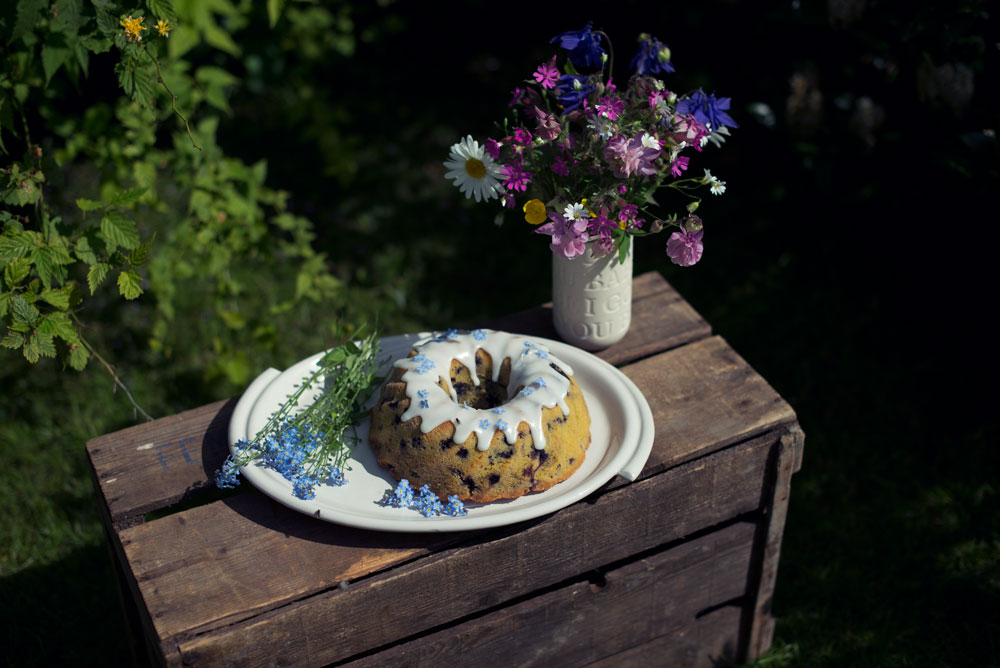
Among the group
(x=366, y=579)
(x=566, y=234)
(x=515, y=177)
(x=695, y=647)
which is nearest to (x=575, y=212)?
(x=566, y=234)

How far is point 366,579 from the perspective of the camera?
6.02ft

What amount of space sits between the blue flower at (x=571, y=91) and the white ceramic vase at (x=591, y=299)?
31 cm

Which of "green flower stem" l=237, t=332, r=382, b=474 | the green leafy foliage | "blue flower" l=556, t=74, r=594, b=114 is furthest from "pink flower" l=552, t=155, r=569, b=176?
the green leafy foliage

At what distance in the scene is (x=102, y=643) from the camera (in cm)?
265

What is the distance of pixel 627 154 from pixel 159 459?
1220mm

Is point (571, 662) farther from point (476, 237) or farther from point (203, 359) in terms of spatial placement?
point (476, 237)

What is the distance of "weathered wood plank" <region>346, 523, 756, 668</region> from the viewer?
2029mm

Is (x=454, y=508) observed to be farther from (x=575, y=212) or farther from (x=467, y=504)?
(x=575, y=212)

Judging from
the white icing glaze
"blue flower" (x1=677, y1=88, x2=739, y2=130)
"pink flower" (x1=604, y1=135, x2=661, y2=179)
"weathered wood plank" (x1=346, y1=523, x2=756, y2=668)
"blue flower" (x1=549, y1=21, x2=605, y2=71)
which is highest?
"blue flower" (x1=549, y1=21, x2=605, y2=71)

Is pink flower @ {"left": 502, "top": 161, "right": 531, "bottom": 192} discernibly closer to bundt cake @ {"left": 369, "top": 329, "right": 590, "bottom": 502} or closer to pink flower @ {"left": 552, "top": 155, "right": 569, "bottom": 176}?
pink flower @ {"left": 552, "top": 155, "right": 569, "bottom": 176}

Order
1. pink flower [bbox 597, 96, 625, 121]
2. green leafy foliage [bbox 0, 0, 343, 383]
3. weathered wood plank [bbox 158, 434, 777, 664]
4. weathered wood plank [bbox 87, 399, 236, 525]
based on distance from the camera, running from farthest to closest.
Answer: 1. green leafy foliage [bbox 0, 0, 343, 383]
2. weathered wood plank [bbox 87, 399, 236, 525]
3. pink flower [bbox 597, 96, 625, 121]
4. weathered wood plank [bbox 158, 434, 777, 664]

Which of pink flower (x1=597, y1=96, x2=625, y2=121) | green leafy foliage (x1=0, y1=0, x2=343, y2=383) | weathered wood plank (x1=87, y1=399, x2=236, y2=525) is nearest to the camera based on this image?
pink flower (x1=597, y1=96, x2=625, y2=121)

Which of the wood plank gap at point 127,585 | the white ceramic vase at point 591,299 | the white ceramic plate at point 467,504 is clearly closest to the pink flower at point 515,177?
the white ceramic vase at point 591,299

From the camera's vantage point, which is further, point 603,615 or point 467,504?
point 603,615
